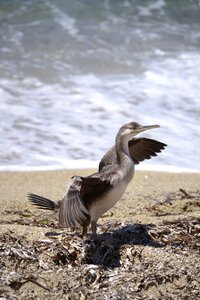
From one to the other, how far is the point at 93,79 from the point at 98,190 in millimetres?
5988

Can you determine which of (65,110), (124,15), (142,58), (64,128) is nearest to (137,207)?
(64,128)

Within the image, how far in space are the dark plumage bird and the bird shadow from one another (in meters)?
0.17


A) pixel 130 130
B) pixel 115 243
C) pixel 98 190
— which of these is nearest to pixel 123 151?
pixel 130 130

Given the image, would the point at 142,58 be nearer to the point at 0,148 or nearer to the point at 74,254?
the point at 0,148

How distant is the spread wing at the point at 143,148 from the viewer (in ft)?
20.8

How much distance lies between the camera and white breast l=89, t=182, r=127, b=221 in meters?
5.38

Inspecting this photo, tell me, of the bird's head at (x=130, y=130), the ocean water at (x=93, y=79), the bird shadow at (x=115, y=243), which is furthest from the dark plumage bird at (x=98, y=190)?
the ocean water at (x=93, y=79)

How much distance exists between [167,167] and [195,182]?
682 millimetres

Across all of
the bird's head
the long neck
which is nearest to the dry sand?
the long neck

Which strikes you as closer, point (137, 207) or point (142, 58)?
point (137, 207)

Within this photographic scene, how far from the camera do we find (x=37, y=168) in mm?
8070

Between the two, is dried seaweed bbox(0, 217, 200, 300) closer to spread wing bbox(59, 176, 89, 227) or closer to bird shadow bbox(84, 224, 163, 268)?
bird shadow bbox(84, 224, 163, 268)

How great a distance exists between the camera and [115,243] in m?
5.20

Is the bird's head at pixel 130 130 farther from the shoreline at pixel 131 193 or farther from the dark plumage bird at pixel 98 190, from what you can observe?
the shoreline at pixel 131 193
